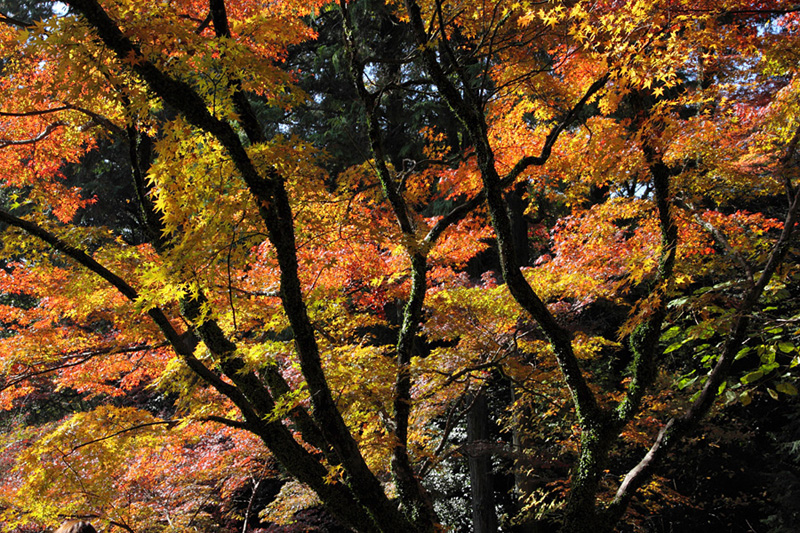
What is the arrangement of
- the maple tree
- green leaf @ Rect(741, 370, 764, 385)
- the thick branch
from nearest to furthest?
green leaf @ Rect(741, 370, 764, 385) < the maple tree < the thick branch

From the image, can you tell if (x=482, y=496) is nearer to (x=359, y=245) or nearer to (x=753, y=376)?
(x=359, y=245)

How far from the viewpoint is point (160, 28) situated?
2.67 meters

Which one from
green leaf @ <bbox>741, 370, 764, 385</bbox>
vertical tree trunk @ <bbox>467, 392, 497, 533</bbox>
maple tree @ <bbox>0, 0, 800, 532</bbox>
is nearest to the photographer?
green leaf @ <bbox>741, 370, 764, 385</bbox>

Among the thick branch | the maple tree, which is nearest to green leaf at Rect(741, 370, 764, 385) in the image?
the maple tree

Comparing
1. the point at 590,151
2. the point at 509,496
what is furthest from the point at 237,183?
the point at 509,496

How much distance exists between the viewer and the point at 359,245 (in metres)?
5.88

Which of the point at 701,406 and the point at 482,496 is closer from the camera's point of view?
Result: the point at 701,406

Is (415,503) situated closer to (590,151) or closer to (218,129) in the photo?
(218,129)

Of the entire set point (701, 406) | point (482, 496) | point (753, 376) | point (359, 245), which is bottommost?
point (482, 496)

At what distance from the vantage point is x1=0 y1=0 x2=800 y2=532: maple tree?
2902 mm

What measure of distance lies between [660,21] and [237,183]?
3.26m

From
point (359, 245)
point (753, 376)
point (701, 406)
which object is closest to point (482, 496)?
point (701, 406)

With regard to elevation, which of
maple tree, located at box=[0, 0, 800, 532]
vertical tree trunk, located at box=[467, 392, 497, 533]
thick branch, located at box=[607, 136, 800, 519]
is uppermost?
maple tree, located at box=[0, 0, 800, 532]

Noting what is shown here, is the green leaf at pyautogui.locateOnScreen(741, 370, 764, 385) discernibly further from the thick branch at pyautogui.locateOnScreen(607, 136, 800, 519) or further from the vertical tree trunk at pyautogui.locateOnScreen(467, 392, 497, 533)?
the vertical tree trunk at pyautogui.locateOnScreen(467, 392, 497, 533)
